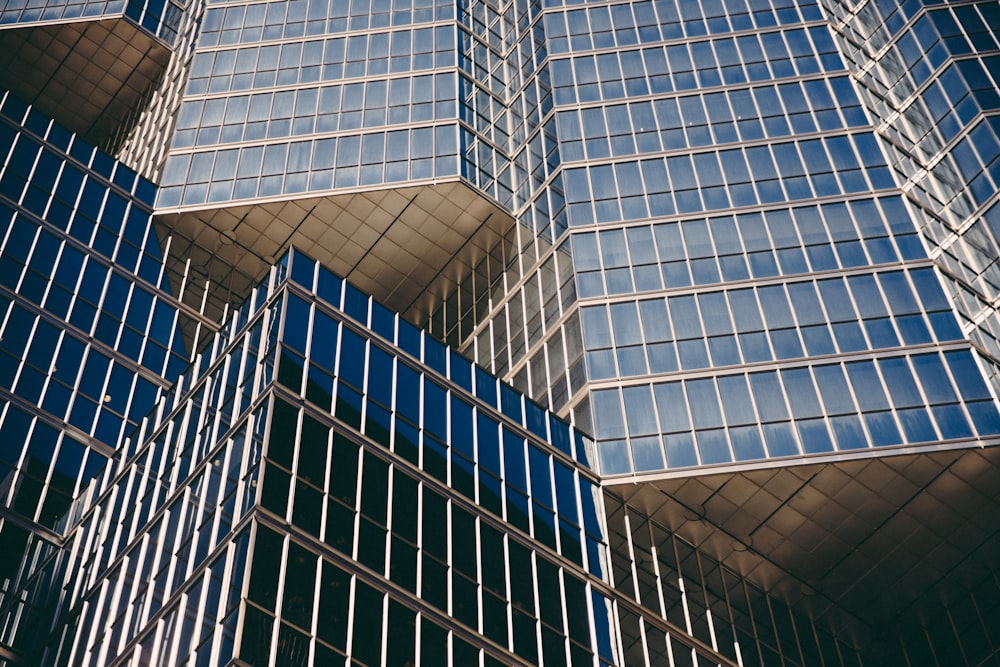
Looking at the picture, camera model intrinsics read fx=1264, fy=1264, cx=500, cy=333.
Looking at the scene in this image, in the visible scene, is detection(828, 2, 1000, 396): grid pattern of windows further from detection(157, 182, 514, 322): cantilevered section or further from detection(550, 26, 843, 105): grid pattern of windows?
detection(157, 182, 514, 322): cantilevered section

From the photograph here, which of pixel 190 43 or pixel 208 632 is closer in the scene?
pixel 208 632

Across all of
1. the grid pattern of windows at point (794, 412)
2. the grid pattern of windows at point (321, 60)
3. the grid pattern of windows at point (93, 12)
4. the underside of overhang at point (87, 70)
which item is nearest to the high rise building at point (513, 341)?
the grid pattern of windows at point (794, 412)

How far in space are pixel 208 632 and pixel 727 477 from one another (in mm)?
19639

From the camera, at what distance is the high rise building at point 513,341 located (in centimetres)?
3178

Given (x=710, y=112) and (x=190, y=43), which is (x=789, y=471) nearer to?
(x=710, y=112)

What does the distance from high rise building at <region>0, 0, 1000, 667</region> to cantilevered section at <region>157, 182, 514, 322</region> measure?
15 centimetres

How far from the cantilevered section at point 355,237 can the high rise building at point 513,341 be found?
15cm

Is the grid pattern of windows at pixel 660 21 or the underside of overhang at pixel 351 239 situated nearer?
the underside of overhang at pixel 351 239

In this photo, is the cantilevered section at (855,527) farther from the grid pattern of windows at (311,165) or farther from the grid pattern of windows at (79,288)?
the grid pattern of windows at (311,165)

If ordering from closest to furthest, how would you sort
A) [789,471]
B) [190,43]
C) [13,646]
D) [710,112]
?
1. [13,646]
2. [789,471]
3. [710,112]
4. [190,43]

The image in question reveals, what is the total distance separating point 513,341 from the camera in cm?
5000

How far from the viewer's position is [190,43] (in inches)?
2667

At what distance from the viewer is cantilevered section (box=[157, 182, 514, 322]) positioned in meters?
55.2

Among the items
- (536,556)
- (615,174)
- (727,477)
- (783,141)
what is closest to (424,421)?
(536,556)
